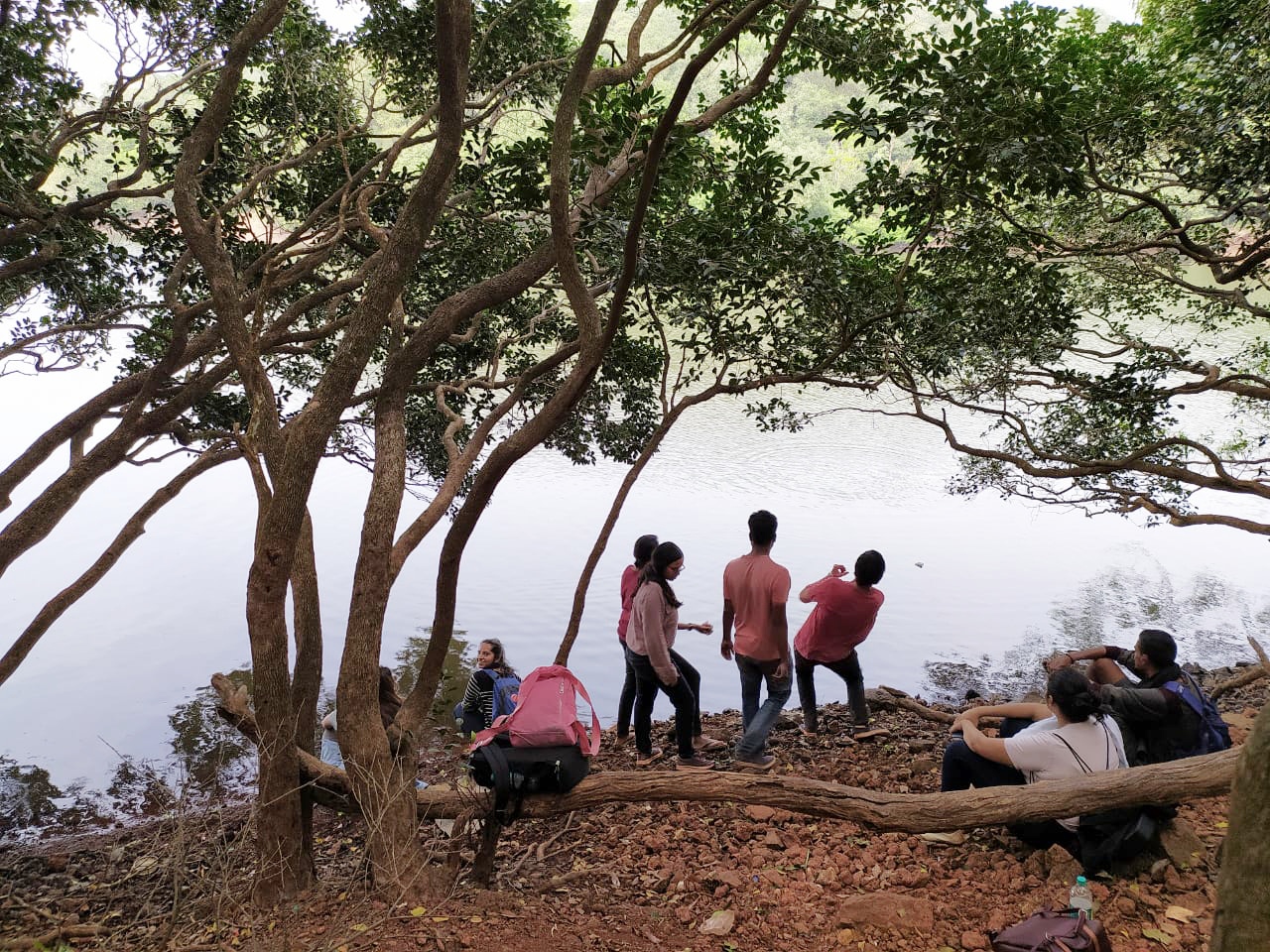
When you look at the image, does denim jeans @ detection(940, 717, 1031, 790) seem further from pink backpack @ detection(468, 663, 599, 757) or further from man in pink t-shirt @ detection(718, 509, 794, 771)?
pink backpack @ detection(468, 663, 599, 757)

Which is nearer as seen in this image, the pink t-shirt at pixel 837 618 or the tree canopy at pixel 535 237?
the tree canopy at pixel 535 237

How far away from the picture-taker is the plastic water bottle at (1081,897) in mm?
2960

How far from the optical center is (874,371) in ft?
23.8

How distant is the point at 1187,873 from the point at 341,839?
17.0 ft

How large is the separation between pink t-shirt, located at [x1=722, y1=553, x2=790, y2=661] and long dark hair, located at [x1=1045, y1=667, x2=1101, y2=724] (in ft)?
5.37

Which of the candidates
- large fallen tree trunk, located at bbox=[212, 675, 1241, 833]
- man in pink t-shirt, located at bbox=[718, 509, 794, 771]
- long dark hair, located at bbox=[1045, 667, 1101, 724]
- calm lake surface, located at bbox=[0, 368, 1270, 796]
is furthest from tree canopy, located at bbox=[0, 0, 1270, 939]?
calm lake surface, located at bbox=[0, 368, 1270, 796]

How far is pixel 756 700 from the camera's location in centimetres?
530

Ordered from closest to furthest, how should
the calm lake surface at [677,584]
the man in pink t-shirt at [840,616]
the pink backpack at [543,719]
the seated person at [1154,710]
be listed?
the pink backpack at [543,719]
the seated person at [1154,710]
the man in pink t-shirt at [840,616]
the calm lake surface at [677,584]

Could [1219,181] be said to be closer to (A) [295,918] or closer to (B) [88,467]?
(A) [295,918]

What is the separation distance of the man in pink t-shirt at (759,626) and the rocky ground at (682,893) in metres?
0.52

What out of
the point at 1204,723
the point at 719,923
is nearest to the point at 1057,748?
the point at 1204,723

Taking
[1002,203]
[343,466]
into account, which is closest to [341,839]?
[1002,203]

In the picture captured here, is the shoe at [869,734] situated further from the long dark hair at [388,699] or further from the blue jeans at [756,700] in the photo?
the long dark hair at [388,699]

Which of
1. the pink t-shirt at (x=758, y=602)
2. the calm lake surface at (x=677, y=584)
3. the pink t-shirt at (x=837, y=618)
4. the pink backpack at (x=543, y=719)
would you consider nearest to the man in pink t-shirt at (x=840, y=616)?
the pink t-shirt at (x=837, y=618)
